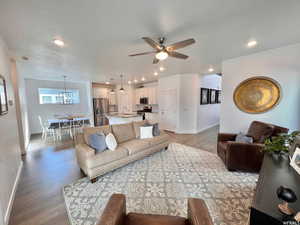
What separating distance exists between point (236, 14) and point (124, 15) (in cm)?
156

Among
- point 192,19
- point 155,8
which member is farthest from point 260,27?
point 155,8

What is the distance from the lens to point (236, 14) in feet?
5.70

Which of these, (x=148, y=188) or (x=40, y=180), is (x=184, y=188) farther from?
(x=40, y=180)

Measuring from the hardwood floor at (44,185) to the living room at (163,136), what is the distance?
2 cm

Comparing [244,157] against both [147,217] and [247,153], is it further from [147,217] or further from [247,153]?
[147,217]

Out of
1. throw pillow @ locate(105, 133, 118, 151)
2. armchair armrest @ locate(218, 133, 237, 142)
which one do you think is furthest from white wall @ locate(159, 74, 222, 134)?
throw pillow @ locate(105, 133, 118, 151)

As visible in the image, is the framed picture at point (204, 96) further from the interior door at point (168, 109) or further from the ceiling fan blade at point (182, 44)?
the ceiling fan blade at point (182, 44)

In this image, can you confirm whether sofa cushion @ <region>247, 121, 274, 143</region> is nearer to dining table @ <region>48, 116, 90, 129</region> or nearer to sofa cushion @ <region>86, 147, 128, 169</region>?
sofa cushion @ <region>86, 147, 128, 169</region>

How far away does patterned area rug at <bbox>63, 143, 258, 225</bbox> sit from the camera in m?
1.66

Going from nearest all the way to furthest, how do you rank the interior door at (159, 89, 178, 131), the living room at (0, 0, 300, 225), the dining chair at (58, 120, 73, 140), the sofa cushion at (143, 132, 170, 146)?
the living room at (0, 0, 300, 225) < the sofa cushion at (143, 132, 170, 146) < the dining chair at (58, 120, 73, 140) < the interior door at (159, 89, 178, 131)

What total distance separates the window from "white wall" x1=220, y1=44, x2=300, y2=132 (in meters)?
7.35

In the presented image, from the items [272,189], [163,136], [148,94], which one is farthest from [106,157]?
[148,94]

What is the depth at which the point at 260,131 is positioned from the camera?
8.84ft

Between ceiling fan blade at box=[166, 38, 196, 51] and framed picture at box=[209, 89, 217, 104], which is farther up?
ceiling fan blade at box=[166, 38, 196, 51]
